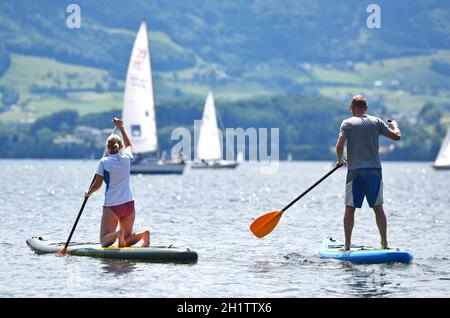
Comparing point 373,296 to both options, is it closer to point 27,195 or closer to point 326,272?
point 326,272

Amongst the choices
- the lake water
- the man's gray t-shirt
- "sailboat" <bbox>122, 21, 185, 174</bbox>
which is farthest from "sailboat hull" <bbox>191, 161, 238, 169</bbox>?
the man's gray t-shirt

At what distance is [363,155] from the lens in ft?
81.6

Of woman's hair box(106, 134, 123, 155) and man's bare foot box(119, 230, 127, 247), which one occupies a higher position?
woman's hair box(106, 134, 123, 155)

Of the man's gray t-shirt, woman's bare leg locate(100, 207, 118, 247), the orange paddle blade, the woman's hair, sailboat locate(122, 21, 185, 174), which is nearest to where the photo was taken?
the man's gray t-shirt

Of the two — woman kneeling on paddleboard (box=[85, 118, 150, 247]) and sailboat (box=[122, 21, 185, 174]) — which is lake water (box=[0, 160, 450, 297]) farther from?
sailboat (box=[122, 21, 185, 174])

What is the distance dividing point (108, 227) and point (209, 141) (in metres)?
121

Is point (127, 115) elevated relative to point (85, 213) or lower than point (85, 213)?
elevated

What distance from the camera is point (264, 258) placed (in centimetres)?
2758

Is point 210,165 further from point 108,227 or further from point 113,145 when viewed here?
point 113,145

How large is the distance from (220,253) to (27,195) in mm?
36888

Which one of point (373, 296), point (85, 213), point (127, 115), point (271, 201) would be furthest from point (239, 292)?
point (127, 115)

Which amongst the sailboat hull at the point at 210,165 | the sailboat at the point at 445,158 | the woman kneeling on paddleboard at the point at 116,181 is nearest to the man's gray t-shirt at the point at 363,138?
the woman kneeling on paddleboard at the point at 116,181

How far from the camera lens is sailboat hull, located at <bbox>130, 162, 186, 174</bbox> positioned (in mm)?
109375

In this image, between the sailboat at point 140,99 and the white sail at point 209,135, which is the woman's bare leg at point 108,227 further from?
the white sail at point 209,135
